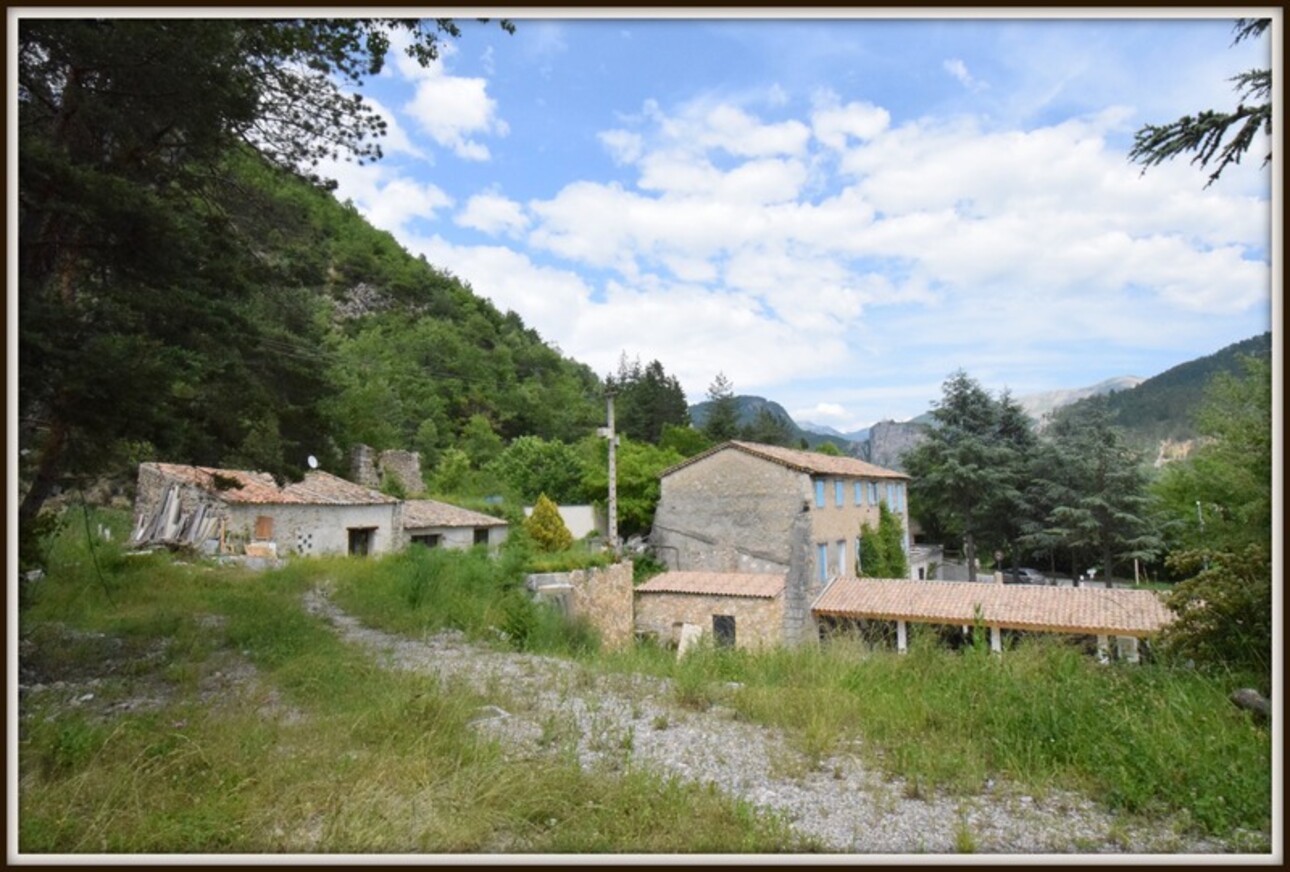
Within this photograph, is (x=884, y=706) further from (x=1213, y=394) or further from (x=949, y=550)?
(x=949, y=550)

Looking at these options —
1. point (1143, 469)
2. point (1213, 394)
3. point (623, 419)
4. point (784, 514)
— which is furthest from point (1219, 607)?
point (623, 419)

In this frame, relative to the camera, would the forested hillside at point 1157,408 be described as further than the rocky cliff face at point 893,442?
No

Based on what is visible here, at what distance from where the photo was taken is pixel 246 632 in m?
7.71

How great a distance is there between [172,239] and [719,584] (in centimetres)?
1463

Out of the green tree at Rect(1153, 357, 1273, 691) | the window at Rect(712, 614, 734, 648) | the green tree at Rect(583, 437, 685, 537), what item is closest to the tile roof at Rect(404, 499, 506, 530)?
the green tree at Rect(583, 437, 685, 537)

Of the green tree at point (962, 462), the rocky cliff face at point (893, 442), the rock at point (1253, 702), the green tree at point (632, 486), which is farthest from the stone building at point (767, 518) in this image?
the rock at point (1253, 702)

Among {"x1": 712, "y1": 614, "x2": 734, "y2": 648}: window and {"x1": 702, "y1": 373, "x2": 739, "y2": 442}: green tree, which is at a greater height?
{"x1": 702, "y1": 373, "x2": 739, "y2": 442}: green tree

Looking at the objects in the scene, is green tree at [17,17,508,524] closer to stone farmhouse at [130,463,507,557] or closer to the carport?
stone farmhouse at [130,463,507,557]

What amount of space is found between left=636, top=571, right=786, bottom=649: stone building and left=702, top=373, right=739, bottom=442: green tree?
20450 mm

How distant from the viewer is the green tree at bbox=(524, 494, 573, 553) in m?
18.5

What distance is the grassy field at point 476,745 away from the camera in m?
3.15

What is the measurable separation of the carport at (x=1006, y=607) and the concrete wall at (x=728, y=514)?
262 centimetres

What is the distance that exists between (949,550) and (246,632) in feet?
A: 102

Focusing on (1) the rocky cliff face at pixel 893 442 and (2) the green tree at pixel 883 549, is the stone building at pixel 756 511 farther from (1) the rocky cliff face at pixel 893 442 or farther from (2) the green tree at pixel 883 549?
(1) the rocky cliff face at pixel 893 442
